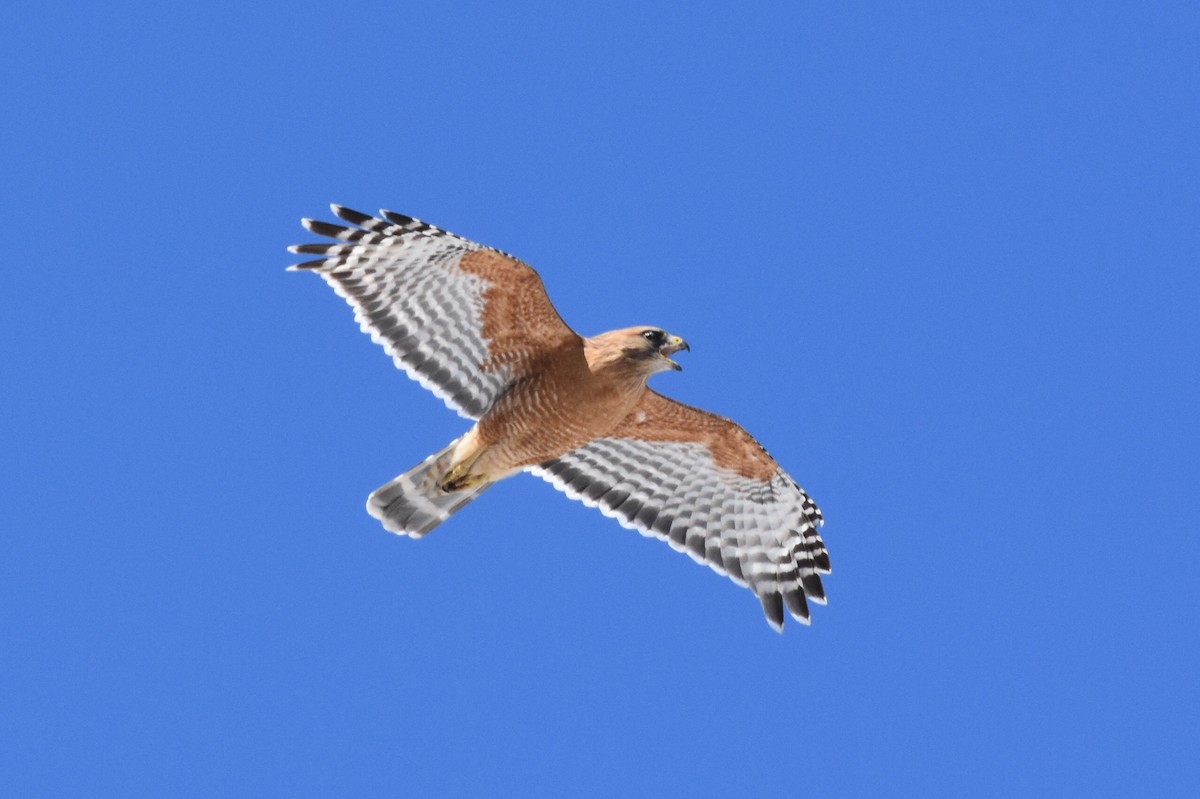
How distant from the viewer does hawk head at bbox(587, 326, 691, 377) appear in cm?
1221

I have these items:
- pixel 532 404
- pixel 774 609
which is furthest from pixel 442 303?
pixel 774 609

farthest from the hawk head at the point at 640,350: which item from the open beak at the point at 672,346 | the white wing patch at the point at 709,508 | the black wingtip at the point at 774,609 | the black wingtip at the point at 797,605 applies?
the black wingtip at the point at 797,605

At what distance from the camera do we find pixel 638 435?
14.0 metres

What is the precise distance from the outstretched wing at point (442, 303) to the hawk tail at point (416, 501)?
72cm

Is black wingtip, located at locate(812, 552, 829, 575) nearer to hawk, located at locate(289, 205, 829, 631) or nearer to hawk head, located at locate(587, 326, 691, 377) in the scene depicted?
hawk, located at locate(289, 205, 829, 631)

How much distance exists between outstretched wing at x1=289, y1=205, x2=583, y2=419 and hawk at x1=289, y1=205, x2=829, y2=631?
11mm

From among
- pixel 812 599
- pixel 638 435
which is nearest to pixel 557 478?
pixel 638 435

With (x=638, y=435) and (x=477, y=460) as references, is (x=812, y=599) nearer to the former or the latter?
(x=638, y=435)

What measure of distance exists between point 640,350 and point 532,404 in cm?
107

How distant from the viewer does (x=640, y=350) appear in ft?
40.1

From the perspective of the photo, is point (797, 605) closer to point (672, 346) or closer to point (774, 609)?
point (774, 609)

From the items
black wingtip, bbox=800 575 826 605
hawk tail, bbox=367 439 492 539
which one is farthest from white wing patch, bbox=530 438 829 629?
hawk tail, bbox=367 439 492 539

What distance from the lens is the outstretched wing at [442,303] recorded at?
12.2 metres

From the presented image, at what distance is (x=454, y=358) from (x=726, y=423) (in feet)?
8.47
